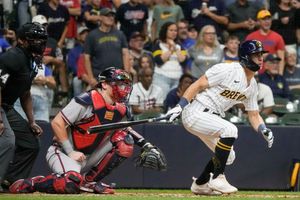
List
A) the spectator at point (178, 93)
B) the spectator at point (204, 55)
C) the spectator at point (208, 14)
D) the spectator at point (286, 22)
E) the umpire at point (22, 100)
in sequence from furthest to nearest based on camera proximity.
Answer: the spectator at point (286, 22) → the spectator at point (208, 14) → the spectator at point (204, 55) → the spectator at point (178, 93) → the umpire at point (22, 100)

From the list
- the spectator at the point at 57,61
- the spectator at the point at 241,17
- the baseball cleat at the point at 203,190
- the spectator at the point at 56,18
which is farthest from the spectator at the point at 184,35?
the baseball cleat at the point at 203,190

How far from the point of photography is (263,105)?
43.9 ft

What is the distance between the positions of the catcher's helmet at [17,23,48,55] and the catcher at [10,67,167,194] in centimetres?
68

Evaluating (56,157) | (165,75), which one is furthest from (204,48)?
(56,157)

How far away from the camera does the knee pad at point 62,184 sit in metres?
9.36

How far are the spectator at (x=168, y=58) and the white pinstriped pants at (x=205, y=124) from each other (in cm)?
336

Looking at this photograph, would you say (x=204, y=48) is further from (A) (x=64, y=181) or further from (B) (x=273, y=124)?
(A) (x=64, y=181)

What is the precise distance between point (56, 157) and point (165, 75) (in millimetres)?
4499

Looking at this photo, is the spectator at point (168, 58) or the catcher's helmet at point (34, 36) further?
the spectator at point (168, 58)

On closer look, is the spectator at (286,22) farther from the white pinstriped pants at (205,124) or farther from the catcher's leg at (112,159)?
the catcher's leg at (112,159)

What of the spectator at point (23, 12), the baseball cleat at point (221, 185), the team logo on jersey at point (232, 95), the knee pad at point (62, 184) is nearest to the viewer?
the knee pad at point (62, 184)

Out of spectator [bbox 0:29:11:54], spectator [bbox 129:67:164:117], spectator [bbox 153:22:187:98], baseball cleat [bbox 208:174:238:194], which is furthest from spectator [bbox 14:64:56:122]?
baseball cleat [bbox 208:174:238:194]

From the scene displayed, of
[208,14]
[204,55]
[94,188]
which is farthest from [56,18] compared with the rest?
[94,188]

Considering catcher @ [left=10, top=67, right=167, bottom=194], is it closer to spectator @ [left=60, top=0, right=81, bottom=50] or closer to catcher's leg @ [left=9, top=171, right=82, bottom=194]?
catcher's leg @ [left=9, top=171, right=82, bottom=194]
